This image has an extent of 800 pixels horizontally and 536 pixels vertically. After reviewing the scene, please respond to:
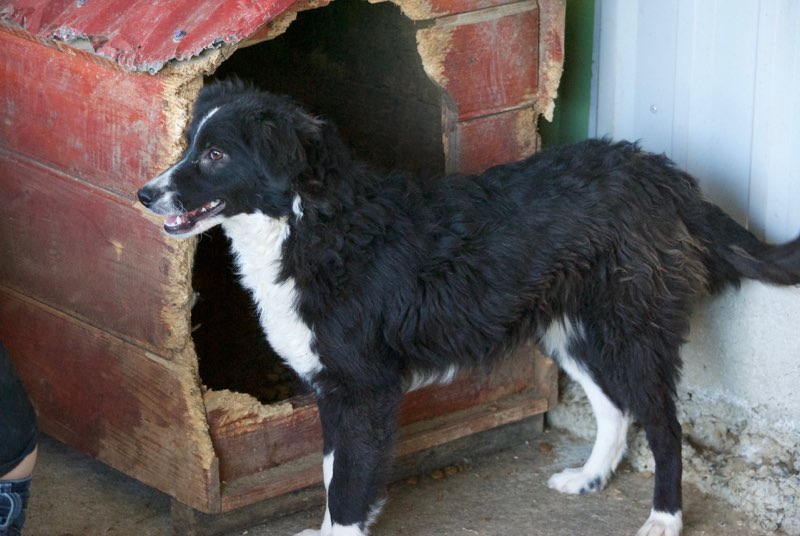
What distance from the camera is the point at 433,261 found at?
3506mm

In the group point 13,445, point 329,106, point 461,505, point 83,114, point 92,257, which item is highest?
point 83,114

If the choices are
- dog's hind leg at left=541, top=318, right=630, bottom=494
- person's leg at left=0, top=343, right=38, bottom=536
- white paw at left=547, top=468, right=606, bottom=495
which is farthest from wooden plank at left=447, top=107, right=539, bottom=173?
person's leg at left=0, top=343, right=38, bottom=536

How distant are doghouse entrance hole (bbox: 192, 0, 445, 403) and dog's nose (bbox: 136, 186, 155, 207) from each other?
117 cm

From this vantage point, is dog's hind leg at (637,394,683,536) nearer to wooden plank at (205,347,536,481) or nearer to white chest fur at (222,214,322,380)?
wooden plank at (205,347,536,481)

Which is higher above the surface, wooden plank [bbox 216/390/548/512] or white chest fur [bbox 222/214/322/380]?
white chest fur [bbox 222/214/322/380]

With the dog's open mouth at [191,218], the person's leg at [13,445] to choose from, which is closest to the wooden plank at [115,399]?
the dog's open mouth at [191,218]

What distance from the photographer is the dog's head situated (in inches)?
127

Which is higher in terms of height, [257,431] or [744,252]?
[744,252]

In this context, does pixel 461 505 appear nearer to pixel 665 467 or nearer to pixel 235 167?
pixel 665 467

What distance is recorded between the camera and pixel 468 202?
3.55m

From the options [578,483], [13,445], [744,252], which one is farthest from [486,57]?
[13,445]

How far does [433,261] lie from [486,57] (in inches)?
31.7

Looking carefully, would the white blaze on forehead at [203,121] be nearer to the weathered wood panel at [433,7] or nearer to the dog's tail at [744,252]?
the weathered wood panel at [433,7]

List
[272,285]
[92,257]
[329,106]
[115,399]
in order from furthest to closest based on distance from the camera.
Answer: [329,106] < [115,399] < [92,257] < [272,285]
